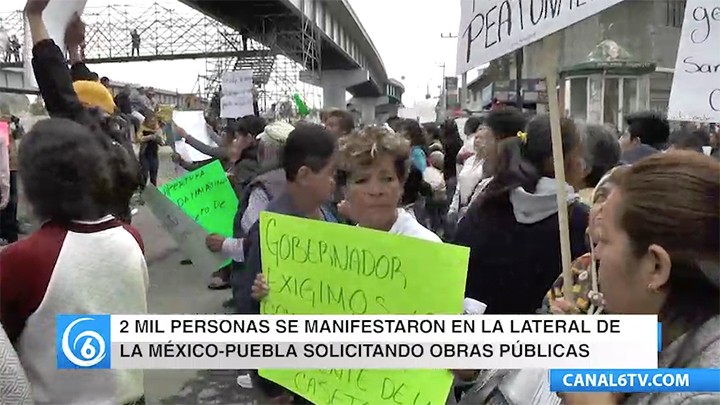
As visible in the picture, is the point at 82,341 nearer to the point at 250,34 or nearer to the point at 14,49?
the point at 14,49

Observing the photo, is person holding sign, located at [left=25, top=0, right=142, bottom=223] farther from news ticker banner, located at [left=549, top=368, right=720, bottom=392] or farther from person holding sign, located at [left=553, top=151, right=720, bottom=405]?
person holding sign, located at [left=553, top=151, right=720, bottom=405]

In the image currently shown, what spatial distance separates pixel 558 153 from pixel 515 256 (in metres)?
0.96

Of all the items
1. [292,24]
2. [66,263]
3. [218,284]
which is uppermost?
[292,24]

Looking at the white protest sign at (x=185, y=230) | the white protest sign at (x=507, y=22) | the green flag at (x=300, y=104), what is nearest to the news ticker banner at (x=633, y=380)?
the white protest sign at (x=507, y=22)

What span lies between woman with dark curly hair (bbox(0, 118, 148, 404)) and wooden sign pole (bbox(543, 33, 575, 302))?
101 cm

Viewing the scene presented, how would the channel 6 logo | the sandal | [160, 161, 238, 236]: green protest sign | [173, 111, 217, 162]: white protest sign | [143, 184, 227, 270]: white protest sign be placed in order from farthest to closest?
[173, 111, 217, 162]: white protest sign
the sandal
[160, 161, 238, 236]: green protest sign
[143, 184, 227, 270]: white protest sign
the channel 6 logo

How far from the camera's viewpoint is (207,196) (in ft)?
15.3

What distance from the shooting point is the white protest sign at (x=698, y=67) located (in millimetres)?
2529

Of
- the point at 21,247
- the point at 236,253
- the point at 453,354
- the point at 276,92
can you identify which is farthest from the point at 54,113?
the point at 276,92

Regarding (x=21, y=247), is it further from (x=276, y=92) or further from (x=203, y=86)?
(x=203, y=86)

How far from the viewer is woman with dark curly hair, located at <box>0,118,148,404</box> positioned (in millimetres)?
1827

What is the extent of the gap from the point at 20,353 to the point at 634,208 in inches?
A: 54.5

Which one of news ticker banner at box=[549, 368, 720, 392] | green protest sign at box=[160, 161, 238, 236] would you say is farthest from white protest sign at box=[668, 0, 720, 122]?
green protest sign at box=[160, 161, 238, 236]

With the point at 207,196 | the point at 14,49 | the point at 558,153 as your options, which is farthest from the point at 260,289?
the point at 207,196
